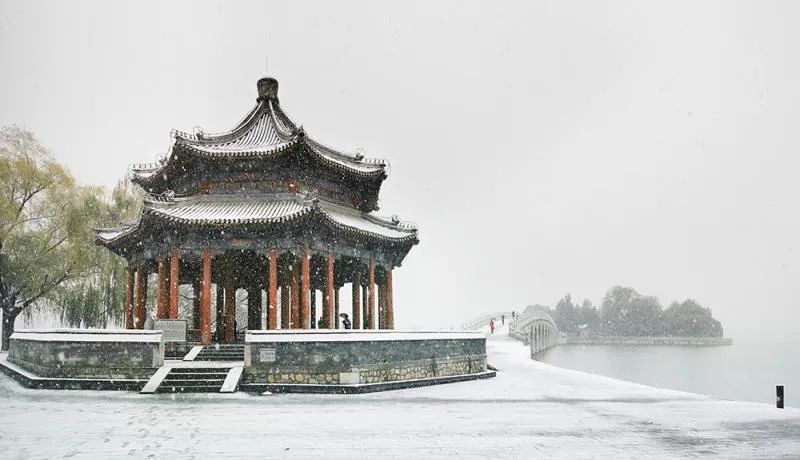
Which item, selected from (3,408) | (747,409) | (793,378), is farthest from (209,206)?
(793,378)

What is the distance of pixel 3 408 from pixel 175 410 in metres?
3.85

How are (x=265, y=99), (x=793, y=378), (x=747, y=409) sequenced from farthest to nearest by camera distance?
(x=793, y=378), (x=265, y=99), (x=747, y=409)

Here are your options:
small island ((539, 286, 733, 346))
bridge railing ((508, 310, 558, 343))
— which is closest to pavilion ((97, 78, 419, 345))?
bridge railing ((508, 310, 558, 343))

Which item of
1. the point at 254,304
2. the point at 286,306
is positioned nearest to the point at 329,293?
the point at 286,306

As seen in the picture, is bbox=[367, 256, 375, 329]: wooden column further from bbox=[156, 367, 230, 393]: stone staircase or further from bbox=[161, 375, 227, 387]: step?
bbox=[161, 375, 227, 387]: step

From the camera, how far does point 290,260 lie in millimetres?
24828

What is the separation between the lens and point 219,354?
20484 millimetres

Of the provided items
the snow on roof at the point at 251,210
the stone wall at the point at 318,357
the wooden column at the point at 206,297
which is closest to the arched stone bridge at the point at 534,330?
the snow on roof at the point at 251,210

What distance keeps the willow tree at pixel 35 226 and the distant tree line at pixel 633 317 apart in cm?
10069

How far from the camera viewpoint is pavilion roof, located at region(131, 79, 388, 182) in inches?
870

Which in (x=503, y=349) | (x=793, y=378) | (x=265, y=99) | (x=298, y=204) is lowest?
(x=793, y=378)

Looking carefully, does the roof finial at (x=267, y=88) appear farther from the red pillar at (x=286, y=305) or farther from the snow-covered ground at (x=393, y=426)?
the snow-covered ground at (x=393, y=426)

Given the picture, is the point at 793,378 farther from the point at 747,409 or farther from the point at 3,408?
the point at 3,408

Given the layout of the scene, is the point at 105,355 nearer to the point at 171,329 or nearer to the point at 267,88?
the point at 171,329
